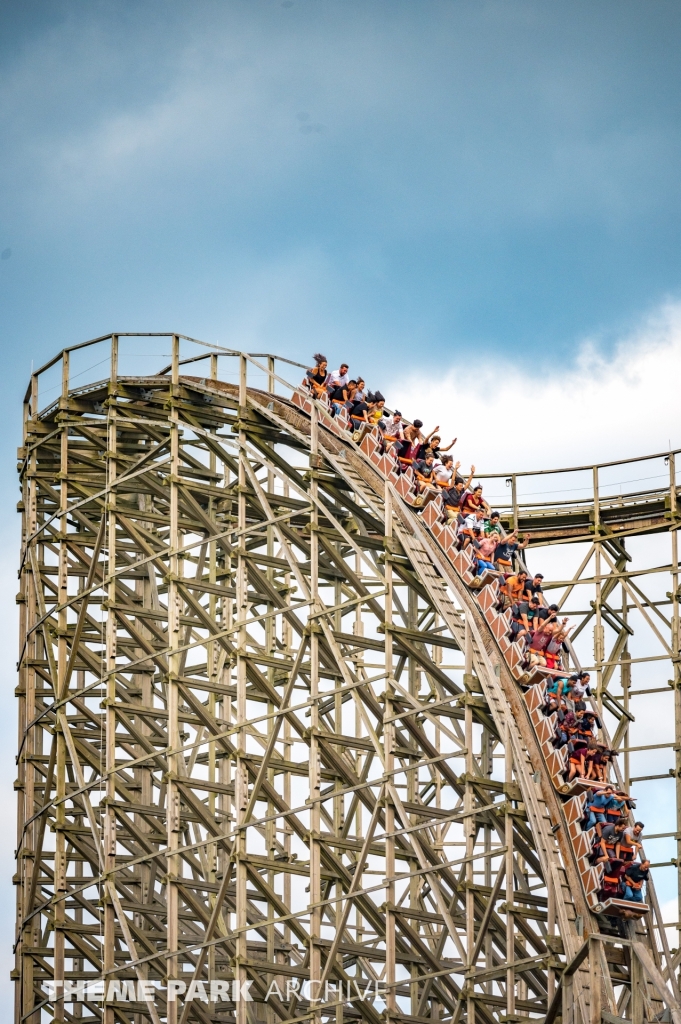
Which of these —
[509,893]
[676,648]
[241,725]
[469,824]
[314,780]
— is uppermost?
[676,648]

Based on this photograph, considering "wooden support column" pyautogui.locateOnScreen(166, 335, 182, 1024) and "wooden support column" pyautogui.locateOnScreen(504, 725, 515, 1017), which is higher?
"wooden support column" pyautogui.locateOnScreen(166, 335, 182, 1024)

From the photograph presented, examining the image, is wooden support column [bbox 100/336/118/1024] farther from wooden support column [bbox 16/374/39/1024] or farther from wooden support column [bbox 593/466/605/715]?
wooden support column [bbox 593/466/605/715]

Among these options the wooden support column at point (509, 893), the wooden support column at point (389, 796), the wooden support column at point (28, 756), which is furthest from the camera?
the wooden support column at point (28, 756)

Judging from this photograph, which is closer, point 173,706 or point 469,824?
point 469,824

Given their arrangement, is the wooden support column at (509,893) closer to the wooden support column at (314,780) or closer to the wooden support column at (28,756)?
the wooden support column at (314,780)

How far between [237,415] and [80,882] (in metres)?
8.18

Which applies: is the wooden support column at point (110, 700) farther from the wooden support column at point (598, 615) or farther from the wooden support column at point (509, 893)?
the wooden support column at point (598, 615)

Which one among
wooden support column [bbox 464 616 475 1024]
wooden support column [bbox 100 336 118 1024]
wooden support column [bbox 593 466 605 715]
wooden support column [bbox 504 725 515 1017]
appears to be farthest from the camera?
wooden support column [bbox 593 466 605 715]

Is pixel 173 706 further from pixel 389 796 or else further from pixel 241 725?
pixel 389 796

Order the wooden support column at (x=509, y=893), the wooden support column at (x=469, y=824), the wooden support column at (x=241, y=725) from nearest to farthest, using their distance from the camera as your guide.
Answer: the wooden support column at (x=509, y=893) < the wooden support column at (x=469, y=824) < the wooden support column at (x=241, y=725)

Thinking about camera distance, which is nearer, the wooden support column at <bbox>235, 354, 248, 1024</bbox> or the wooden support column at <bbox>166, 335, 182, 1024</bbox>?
the wooden support column at <bbox>235, 354, 248, 1024</bbox>

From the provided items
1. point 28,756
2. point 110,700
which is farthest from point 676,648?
point 28,756

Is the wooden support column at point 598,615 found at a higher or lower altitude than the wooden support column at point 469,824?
higher

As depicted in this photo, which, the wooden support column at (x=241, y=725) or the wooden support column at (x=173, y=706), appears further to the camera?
the wooden support column at (x=173, y=706)
